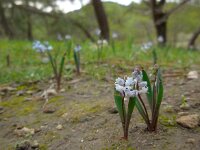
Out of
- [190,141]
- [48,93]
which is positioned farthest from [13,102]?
[190,141]

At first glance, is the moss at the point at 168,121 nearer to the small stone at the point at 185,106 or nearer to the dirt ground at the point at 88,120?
the dirt ground at the point at 88,120

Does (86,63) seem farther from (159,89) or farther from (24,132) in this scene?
(159,89)

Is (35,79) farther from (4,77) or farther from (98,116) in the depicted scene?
(98,116)

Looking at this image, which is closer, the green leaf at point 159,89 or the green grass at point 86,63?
the green leaf at point 159,89

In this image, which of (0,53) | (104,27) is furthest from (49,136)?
(104,27)

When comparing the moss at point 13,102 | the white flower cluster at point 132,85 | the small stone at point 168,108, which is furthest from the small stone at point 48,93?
the white flower cluster at point 132,85
